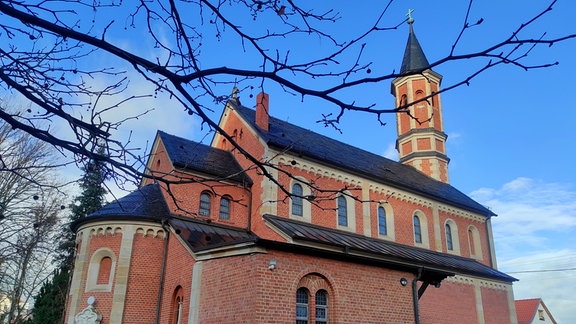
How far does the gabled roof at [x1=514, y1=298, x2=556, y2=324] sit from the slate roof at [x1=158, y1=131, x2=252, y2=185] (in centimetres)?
2800

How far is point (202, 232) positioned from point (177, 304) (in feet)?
7.93

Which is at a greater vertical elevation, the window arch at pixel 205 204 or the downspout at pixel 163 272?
the window arch at pixel 205 204

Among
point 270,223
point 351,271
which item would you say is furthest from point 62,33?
point 270,223

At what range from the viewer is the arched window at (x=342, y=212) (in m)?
18.5

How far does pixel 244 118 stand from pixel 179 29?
612 inches

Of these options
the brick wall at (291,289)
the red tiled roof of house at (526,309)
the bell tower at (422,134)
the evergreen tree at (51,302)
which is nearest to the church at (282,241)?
the brick wall at (291,289)

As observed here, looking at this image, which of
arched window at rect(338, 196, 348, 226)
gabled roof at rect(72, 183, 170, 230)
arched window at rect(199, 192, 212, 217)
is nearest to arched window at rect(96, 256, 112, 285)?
gabled roof at rect(72, 183, 170, 230)

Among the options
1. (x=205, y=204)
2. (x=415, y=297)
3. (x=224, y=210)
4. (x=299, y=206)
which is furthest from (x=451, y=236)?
(x=205, y=204)

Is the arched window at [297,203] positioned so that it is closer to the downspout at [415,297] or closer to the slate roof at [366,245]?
the slate roof at [366,245]

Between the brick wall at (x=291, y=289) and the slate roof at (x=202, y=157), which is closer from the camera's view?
the brick wall at (x=291, y=289)

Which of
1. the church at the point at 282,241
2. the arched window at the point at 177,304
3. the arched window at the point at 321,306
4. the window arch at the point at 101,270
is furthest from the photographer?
the window arch at the point at 101,270

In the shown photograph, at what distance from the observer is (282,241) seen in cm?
1391

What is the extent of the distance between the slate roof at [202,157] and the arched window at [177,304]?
445 centimetres

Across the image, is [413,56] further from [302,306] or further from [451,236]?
[302,306]
